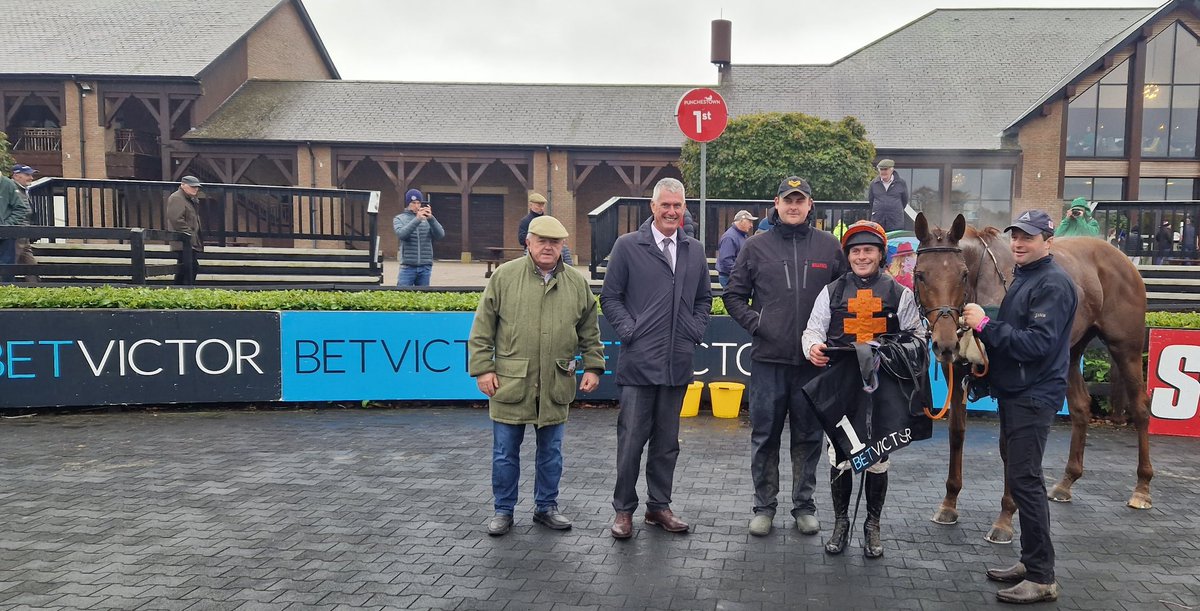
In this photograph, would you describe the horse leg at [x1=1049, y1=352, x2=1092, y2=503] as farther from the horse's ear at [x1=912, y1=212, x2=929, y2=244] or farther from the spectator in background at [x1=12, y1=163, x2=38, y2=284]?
the spectator in background at [x1=12, y1=163, x2=38, y2=284]

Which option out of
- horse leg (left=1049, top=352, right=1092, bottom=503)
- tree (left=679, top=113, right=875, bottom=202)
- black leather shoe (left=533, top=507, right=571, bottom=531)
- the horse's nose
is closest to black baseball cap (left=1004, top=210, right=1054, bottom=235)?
the horse's nose

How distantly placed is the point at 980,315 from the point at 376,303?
644cm

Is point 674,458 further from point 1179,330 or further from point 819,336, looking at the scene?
point 1179,330

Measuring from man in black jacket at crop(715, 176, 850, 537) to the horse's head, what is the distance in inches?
20.6

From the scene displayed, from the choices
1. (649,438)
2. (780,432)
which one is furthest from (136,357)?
(780,432)

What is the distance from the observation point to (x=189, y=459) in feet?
21.8

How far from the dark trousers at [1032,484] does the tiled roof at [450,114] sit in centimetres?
2468

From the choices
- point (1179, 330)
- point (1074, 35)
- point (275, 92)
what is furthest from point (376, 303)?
point (1074, 35)

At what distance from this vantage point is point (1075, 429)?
5949 mm

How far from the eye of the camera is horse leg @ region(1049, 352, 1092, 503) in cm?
579

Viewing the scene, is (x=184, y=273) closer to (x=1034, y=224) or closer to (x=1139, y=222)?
(x=1034, y=224)

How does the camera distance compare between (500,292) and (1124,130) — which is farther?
(1124,130)

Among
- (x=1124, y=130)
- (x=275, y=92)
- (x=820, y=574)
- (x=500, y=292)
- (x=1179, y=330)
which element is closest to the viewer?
(x=820, y=574)

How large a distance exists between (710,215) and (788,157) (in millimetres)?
12352
